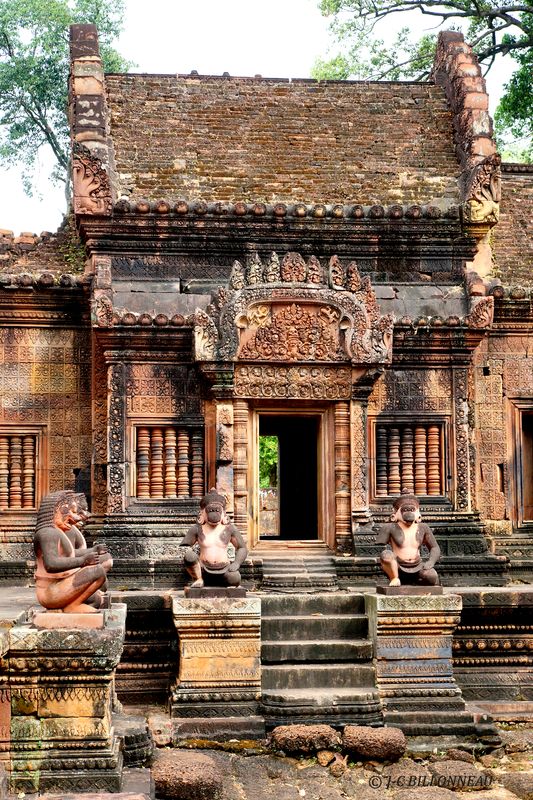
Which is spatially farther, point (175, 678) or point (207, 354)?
point (207, 354)

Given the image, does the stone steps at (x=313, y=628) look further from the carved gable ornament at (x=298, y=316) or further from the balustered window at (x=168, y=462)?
the carved gable ornament at (x=298, y=316)

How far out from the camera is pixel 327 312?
1297 centimetres

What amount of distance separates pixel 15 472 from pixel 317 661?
4923 millimetres

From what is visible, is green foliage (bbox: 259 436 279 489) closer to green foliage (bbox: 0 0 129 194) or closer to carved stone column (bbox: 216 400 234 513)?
green foliage (bbox: 0 0 129 194)

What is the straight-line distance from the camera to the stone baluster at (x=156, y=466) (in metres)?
13.0

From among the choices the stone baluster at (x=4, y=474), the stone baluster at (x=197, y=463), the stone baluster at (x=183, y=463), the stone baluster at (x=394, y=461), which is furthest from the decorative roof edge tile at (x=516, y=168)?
the stone baluster at (x=4, y=474)

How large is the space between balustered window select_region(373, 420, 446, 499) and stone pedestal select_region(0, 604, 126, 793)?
6121mm

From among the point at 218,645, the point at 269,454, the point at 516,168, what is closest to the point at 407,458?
the point at 218,645

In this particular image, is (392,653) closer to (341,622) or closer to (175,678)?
(341,622)

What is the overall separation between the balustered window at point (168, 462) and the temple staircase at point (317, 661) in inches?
80.2

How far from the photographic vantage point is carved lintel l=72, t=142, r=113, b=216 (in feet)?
43.2

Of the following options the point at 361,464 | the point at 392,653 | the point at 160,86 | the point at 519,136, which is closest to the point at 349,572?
the point at 361,464

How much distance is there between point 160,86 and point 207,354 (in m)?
5.12

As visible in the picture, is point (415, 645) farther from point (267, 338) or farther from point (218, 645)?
point (267, 338)
